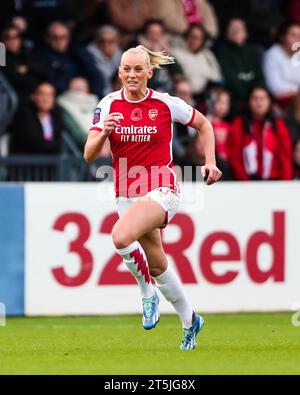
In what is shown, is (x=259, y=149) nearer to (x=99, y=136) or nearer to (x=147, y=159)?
(x=147, y=159)

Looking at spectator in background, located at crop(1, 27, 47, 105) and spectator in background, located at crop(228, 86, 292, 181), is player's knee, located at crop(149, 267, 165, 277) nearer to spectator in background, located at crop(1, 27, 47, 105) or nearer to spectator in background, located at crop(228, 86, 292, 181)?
spectator in background, located at crop(228, 86, 292, 181)

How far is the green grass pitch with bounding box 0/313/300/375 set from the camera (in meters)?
8.85

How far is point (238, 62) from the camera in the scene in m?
17.5

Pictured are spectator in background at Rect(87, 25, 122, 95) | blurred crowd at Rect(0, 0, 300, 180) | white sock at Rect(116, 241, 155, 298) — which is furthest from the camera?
spectator in background at Rect(87, 25, 122, 95)

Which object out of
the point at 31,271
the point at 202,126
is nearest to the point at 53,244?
the point at 31,271

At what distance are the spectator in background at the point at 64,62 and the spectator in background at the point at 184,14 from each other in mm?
1259

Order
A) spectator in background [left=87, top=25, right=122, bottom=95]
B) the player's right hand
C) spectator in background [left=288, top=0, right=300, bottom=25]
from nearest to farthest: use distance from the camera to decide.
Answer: the player's right hand, spectator in background [left=87, top=25, right=122, bottom=95], spectator in background [left=288, top=0, right=300, bottom=25]

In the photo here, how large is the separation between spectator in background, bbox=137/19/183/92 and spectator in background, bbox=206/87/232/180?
20.4 inches

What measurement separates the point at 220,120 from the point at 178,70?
3.16 feet

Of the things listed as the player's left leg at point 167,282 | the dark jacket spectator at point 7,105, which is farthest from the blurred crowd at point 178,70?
the player's left leg at point 167,282

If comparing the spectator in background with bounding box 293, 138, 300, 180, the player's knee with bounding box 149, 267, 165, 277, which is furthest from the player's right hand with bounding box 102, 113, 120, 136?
the spectator in background with bounding box 293, 138, 300, 180

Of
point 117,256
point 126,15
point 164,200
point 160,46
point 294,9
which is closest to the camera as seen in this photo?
point 164,200

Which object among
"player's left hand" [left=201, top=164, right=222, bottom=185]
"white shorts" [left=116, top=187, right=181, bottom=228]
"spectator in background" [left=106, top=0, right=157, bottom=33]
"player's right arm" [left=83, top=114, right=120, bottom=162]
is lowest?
"white shorts" [left=116, top=187, right=181, bottom=228]

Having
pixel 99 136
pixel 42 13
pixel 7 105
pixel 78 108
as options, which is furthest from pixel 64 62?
pixel 99 136
